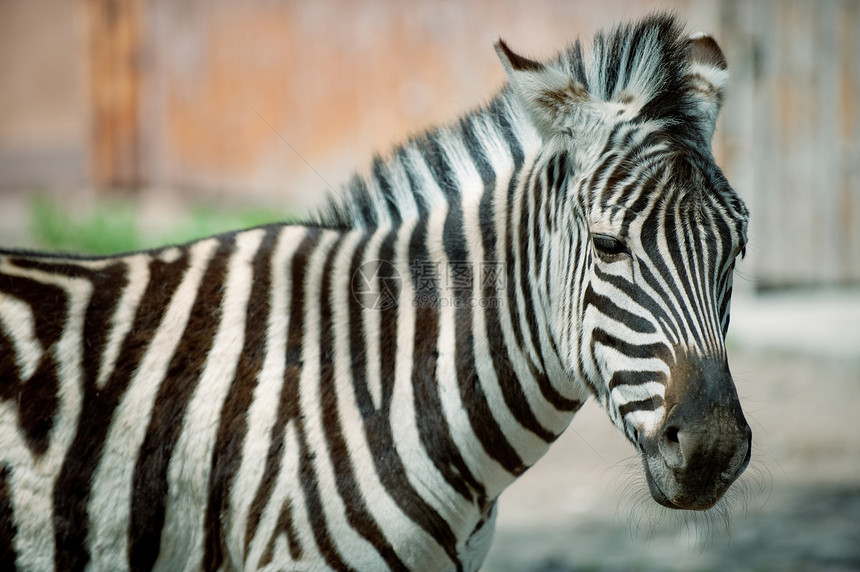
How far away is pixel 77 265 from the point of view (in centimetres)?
248

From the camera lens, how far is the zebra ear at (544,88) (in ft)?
7.27

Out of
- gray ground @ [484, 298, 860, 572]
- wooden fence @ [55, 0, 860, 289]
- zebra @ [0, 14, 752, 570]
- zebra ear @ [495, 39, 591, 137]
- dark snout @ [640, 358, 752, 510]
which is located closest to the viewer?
dark snout @ [640, 358, 752, 510]

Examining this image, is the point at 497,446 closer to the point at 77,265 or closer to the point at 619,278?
the point at 619,278

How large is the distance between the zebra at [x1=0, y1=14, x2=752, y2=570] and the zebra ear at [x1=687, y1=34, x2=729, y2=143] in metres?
0.01

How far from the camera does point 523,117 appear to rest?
2.52 m

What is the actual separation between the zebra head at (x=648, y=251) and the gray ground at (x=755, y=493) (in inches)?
14.1

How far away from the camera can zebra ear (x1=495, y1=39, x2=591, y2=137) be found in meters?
2.21

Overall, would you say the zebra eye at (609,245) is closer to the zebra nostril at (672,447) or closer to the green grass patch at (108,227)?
the zebra nostril at (672,447)

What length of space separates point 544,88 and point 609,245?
0.48 m

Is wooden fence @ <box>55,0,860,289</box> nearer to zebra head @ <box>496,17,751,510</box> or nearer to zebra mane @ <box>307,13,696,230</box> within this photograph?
zebra mane @ <box>307,13,696,230</box>

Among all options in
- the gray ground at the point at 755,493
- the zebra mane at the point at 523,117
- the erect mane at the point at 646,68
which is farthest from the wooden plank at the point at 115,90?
the erect mane at the point at 646,68

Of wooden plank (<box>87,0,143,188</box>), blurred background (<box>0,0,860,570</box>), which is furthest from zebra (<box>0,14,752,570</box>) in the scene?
wooden plank (<box>87,0,143,188</box>)

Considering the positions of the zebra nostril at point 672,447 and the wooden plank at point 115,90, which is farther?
the wooden plank at point 115,90

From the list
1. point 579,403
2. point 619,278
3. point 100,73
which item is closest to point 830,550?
point 579,403
